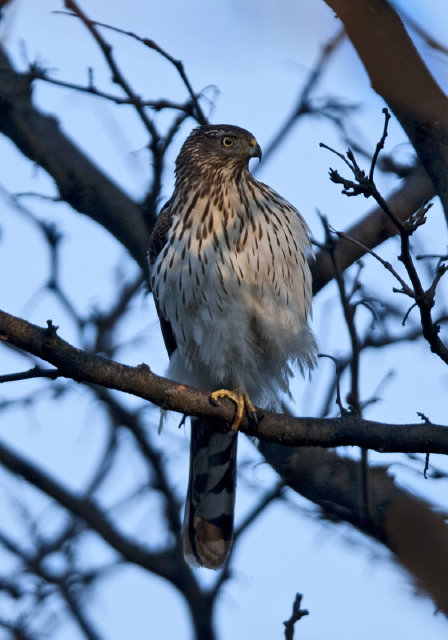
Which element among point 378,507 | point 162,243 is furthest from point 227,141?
point 378,507

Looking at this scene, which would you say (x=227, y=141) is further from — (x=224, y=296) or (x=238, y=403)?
(x=238, y=403)

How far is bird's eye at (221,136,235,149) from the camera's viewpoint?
5.46 m

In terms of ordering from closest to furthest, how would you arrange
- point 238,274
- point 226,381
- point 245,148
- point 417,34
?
point 417,34 → point 238,274 → point 226,381 → point 245,148

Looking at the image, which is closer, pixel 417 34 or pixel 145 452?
pixel 417 34

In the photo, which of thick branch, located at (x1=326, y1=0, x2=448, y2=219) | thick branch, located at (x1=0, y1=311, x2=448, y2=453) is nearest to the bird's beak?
thick branch, located at (x1=0, y1=311, x2=448, y2=453)

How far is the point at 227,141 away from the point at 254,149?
9.2 inches

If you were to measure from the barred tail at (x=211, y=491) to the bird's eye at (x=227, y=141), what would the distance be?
1.69 metres

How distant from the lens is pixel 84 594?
4863 mm

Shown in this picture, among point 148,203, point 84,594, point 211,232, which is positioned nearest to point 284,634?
point 84,594

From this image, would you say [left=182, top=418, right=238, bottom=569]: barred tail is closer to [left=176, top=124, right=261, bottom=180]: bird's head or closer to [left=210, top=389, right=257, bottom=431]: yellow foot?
[left=210, top=389, right=257, bottom=431]: yellow foot

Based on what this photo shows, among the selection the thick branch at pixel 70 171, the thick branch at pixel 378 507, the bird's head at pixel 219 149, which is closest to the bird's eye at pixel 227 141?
the bird's head at pixel 219 149

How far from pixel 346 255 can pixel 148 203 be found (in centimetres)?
126

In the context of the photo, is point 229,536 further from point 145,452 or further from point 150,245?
point 150,245

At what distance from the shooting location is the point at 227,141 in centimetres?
547
